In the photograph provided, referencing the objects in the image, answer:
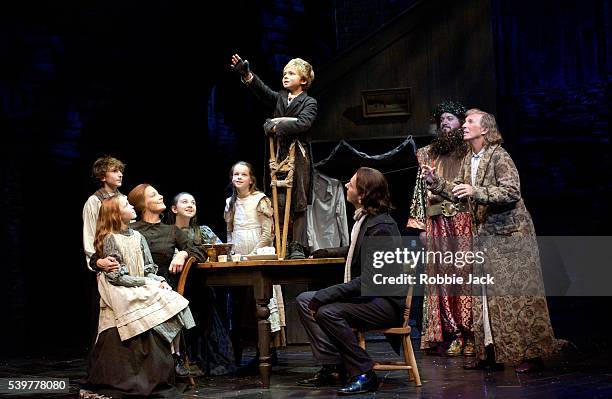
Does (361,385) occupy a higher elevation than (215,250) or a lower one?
lower

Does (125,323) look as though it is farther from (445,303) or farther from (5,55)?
(5,55)

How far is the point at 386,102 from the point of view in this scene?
9555mm

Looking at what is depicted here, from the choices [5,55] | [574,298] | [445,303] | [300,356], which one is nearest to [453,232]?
[445,303]

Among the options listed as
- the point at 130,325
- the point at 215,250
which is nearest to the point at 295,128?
the point at 215,250

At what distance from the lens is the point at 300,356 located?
745cm

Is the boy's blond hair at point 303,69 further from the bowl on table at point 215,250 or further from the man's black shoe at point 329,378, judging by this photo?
the man's black shoe at point 329,378

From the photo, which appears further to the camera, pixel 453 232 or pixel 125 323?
pixel 453 232

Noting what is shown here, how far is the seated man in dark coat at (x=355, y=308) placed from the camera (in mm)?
5160

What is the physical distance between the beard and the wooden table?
1899 millimetres

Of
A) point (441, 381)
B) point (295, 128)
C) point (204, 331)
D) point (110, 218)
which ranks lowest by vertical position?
point (441, 381)

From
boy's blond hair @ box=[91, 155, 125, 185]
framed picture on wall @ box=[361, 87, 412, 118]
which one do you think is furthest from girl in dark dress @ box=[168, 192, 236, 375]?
framed picture on wall @ box=[361, 87, 412, 118]

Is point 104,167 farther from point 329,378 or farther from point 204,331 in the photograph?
point 329,378

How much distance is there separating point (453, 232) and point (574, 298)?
12.9 feet

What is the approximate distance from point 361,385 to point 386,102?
5.00 metres
